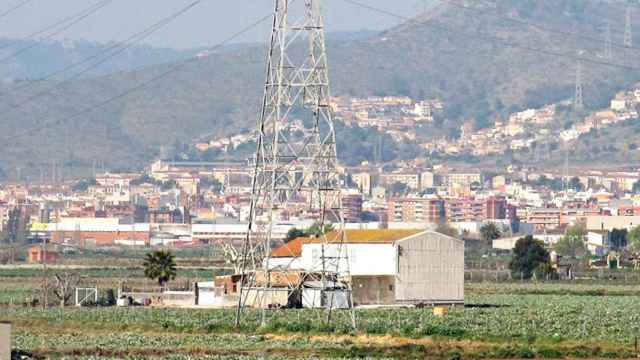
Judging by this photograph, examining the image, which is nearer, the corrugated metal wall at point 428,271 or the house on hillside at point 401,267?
the house on hillside at point 401,267

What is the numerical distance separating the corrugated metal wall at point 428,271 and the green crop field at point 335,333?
344 centimetres

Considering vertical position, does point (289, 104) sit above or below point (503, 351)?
above

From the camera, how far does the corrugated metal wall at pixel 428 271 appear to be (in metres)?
61.0

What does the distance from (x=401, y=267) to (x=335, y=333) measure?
60.4 ft

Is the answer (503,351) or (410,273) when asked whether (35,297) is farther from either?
(503,351)

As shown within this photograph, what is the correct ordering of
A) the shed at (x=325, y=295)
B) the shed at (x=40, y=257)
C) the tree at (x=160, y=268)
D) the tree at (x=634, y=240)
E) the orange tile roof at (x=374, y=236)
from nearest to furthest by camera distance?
1. the shed at (x=325, y=295)
2. the orange tile roof at (x=374, y=236)
3. the tree at (x=160, y=268)
4. the shed at (x=40, y=257)
5. the tree at (x=634, y=240)

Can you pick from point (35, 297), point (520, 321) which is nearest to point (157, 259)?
point (35, 297)

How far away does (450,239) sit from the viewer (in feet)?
208

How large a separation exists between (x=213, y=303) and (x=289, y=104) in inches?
738

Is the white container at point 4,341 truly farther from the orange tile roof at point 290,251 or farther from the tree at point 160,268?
the tree at point 160,268

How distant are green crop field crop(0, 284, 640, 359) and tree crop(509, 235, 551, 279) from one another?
37.5 m

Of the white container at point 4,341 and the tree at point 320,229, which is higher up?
the tree at point 320,229

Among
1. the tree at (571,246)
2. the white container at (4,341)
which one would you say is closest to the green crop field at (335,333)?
the white container at (4,341)

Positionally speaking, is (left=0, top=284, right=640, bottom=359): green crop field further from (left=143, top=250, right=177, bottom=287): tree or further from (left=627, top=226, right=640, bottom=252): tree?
(left=627, top=226, right=640, bottom=252): tree
